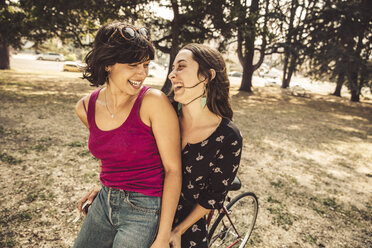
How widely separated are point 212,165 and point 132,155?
0.54 metres

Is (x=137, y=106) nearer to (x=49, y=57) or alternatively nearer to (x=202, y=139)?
(x=202, y=139)

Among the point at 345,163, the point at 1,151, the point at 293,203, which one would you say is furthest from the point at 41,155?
the point at 345,163

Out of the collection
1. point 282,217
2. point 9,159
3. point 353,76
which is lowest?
point 282,217

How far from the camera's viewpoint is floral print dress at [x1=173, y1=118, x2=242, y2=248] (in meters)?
1.54

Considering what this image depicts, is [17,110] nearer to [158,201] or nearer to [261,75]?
[158,201]

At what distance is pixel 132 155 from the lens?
1.42 meters

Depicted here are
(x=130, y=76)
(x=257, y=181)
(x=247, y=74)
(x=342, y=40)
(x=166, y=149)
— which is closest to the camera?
(x=166, y=149)

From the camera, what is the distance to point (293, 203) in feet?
13.5

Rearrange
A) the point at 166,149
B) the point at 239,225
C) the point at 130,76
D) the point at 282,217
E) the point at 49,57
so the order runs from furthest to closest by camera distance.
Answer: the point at 49,57 < the point at 282,217 < the point at 239,225 < the point at 130,76 < the point at 166,149

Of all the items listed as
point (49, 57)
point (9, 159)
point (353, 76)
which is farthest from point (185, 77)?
point (49, 57)

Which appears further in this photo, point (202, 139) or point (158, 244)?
point (202, 139)

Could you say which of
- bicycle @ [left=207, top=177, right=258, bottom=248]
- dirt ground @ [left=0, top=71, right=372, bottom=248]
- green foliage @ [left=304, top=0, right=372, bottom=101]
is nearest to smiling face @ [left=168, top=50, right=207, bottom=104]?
bicycle @ [left=207, top=177, right=258, bottom=248]

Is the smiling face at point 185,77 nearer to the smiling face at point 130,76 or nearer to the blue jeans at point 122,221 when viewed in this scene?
the smiling face at point 130,76

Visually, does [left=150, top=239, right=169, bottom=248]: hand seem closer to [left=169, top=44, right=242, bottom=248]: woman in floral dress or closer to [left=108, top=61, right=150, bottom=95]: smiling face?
[left=169, top=44, right=242, bottom=248]: woman in floral dress
